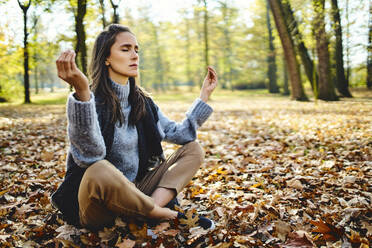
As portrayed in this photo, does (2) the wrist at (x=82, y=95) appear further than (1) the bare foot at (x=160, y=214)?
No

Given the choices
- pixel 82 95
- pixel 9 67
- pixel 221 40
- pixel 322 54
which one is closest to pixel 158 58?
pixel 221 40

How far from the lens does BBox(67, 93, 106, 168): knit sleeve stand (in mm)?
1575

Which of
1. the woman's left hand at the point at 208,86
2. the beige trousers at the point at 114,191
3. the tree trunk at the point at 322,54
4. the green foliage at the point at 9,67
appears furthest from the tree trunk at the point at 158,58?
the beige trousers at the point at 114,191

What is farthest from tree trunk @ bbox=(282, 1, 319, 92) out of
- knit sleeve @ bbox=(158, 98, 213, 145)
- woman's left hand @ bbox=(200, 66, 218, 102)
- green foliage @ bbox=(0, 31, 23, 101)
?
green foliage @ bbox=(0, 31, 23, 101)

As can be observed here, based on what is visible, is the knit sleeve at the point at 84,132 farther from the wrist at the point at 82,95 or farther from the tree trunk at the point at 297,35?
the tree trunk at the point at 297,35

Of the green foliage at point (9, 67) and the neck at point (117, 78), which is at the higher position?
the green foliage at point (9, 67)

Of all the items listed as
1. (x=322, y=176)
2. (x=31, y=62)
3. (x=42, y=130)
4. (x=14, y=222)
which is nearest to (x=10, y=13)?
(x=31, y=62)

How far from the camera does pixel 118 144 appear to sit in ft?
6.86

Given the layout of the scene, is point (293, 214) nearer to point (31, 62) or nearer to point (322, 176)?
point (322, 176)

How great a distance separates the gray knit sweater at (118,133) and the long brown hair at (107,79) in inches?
2.5

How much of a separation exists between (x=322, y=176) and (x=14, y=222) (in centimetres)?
Answer: 324

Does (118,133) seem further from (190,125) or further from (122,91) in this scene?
(190,125)

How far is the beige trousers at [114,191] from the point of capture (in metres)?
1.68

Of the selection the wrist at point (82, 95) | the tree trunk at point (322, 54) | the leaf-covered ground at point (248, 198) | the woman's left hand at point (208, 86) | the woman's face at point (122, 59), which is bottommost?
the leaf-covered ground at point (248, 198)
